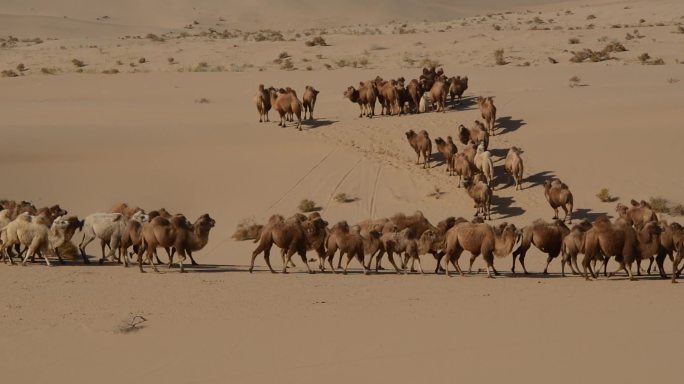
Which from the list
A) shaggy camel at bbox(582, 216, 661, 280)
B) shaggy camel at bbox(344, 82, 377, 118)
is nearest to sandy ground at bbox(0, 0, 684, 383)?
shaggy camel at bbox(582, 216, 661, 280)

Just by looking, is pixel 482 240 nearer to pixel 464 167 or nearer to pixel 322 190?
pixel 464 167

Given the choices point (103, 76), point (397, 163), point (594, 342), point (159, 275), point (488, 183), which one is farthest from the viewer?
point (103, 76)

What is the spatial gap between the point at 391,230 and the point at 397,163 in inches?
356

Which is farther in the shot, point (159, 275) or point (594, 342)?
point (159, 275)

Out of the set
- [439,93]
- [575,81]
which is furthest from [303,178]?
[575,81]

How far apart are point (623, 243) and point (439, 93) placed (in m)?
14.8

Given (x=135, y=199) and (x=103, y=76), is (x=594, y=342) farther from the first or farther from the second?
(x=103, y=76)

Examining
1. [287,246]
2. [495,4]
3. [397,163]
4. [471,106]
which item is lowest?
[287,246]

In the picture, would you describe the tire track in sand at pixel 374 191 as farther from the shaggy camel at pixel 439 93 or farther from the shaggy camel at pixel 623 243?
the shaggy camel at pixel 623 243

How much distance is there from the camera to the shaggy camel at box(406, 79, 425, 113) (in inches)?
1188

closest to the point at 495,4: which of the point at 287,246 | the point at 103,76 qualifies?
the point at 103,76

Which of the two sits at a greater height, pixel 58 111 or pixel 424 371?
pixel 58 111

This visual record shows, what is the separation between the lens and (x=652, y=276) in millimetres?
16516

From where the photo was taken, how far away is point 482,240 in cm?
1611
